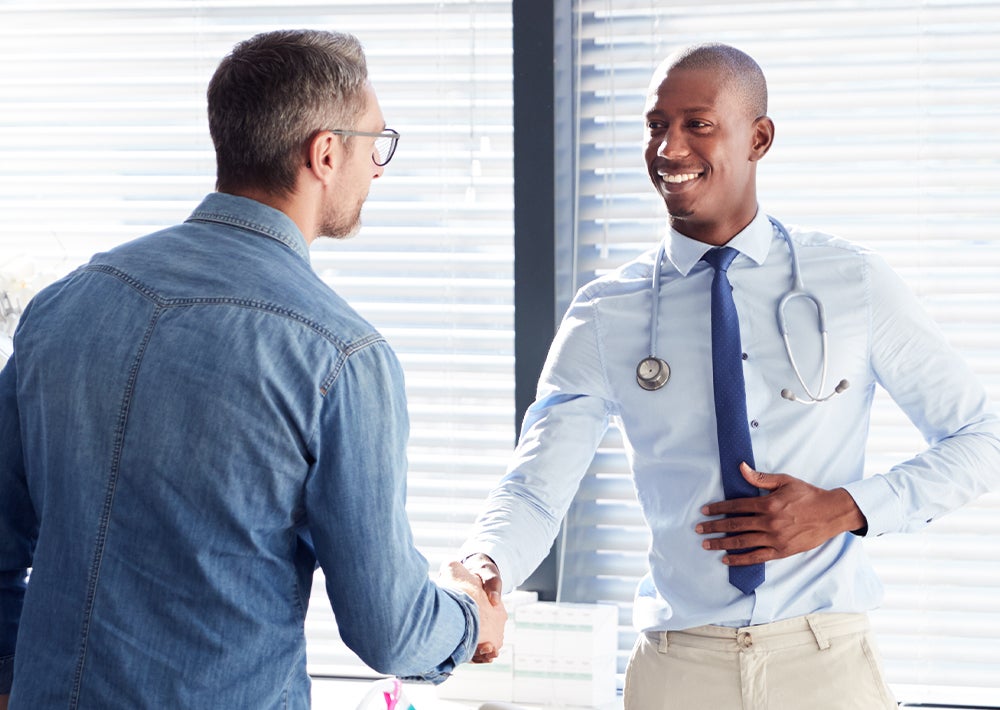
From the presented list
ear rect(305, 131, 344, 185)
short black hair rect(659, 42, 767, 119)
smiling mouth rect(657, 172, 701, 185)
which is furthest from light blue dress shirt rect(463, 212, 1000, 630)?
ear rect(305, 131, 344, 185)

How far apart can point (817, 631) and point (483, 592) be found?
1.77 ft

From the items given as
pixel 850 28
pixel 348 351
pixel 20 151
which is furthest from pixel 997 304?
pixel 20 151

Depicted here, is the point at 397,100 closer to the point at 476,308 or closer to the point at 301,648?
the point at 476,308

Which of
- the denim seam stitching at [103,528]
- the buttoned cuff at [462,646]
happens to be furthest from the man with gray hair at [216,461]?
the buttoned cuff at [462,646]

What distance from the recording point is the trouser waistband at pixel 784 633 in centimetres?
179

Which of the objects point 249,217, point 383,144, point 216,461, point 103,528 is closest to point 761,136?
point 383,144

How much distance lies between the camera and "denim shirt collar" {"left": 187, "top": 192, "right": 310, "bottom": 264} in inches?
53.6

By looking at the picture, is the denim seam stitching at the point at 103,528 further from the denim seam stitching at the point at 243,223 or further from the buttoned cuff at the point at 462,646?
the buttoned cuff at the point at 462,646

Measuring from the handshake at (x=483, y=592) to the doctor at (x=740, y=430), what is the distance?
0.5 inches

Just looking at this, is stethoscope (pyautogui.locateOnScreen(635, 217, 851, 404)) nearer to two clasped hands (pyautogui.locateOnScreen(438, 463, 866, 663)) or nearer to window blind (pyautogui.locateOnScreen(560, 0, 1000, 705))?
two clasped hands (pyautogui.locateOnScreen(438, 463, 866, 663))

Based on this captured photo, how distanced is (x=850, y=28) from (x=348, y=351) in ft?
6.03

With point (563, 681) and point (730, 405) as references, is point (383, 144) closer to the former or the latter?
point (730, 405)

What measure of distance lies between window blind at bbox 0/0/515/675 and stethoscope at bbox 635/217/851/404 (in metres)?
0.90

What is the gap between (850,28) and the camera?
263cm
